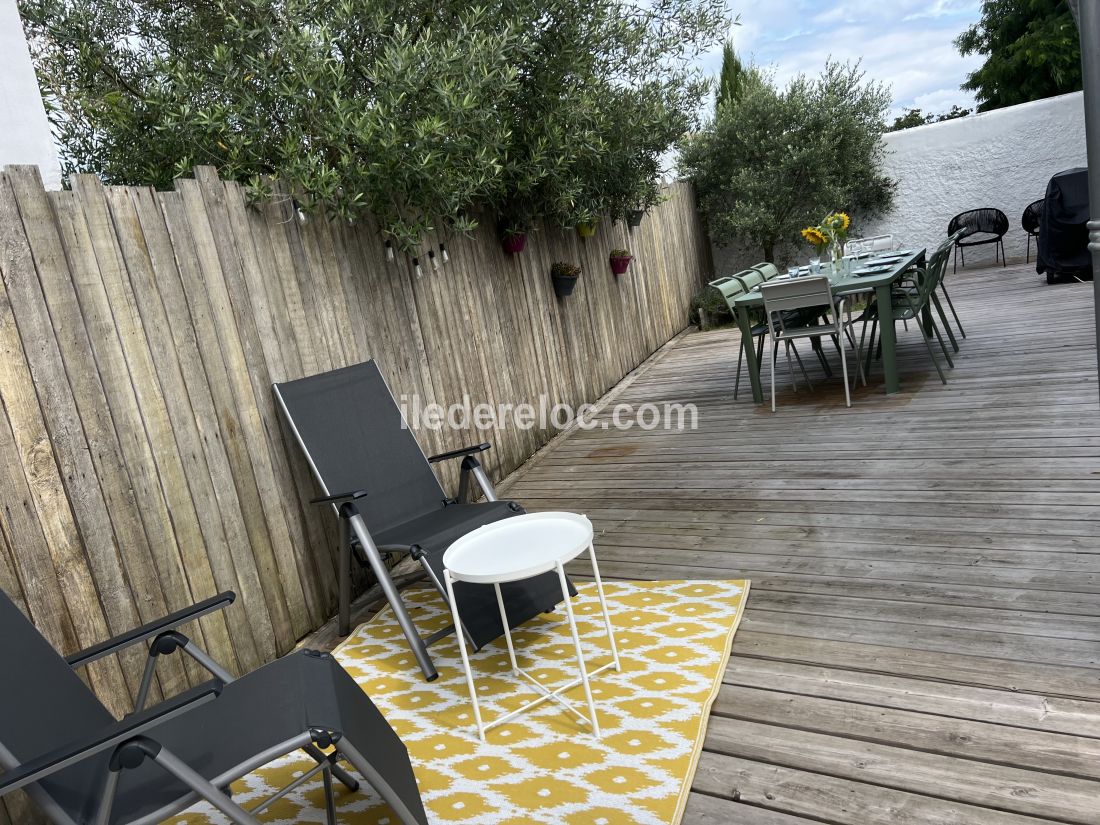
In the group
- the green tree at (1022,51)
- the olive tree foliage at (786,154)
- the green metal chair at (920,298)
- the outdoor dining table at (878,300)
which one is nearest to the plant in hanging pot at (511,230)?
the outdoor dining table at (878,300)

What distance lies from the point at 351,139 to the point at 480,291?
1.67 metres

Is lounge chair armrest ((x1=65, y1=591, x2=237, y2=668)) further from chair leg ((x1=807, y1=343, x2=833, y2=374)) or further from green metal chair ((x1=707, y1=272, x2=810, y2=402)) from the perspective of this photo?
chair leg ((x1=807, y1=343, x2=833, y2=374))

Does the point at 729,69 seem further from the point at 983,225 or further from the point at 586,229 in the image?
the point at 586,229

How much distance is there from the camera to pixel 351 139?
371cm

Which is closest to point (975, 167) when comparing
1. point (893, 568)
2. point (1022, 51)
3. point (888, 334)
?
point (888, 334)

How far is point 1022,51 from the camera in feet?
63.4

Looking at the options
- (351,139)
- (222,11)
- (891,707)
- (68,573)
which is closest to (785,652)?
(891,707)

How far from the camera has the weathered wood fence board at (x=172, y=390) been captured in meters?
2.42

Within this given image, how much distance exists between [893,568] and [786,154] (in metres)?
8.24

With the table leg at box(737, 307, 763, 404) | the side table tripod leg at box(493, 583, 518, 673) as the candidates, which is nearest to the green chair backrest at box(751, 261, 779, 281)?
the table leg at box(737, 307, 763, 404)

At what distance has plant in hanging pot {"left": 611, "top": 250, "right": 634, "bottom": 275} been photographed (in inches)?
288

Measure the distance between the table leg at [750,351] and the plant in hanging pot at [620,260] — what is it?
1801mm

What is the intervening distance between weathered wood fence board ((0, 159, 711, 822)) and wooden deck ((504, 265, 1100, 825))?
60.1 inches

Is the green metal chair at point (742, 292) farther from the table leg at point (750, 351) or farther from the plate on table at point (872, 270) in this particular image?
the plate on table at point (872, 270)
